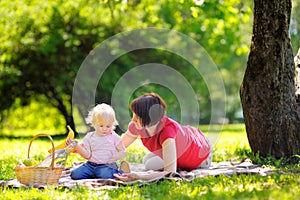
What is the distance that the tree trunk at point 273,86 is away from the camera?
524cm

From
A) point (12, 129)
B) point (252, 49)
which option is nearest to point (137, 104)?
point (252, 49)

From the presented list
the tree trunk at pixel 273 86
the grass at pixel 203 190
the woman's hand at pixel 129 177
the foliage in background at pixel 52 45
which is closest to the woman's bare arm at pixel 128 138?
the woman's hand at pixel 129 177

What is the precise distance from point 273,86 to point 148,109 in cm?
152

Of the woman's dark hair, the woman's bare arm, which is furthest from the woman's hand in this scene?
the woman's bare arm

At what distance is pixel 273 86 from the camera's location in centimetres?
529

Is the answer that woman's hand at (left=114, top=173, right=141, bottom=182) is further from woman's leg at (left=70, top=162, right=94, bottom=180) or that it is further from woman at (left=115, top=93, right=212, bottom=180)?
woman's leg at (left=70, top=162, right=94, bottom=180)

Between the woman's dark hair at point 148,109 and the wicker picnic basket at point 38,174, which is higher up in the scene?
the woman's dark hair at point 148,109

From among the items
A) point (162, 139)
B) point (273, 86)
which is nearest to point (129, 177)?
point (162, 139)

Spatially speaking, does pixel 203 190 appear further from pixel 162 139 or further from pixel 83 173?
pixel 83 173

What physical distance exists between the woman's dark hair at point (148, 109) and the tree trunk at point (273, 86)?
1.25 m

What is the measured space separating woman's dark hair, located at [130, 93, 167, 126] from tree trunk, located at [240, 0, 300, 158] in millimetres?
1250

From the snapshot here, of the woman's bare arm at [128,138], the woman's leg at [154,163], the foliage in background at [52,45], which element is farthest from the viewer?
the foliage in background at [52,45]

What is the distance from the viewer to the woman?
4.62m

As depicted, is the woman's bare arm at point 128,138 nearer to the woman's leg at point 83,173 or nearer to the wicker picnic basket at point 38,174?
the woman's leg at point 83,173
